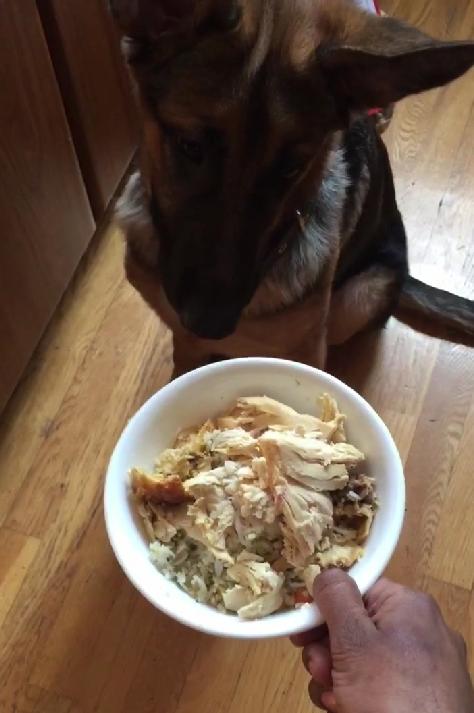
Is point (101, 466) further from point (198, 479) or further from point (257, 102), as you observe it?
point (257, 102)

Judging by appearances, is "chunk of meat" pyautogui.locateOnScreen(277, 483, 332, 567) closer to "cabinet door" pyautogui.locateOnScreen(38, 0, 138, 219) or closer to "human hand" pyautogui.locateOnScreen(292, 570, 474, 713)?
"human hand" pyautogui.locateOnScreen(292, 570, 474, 713)

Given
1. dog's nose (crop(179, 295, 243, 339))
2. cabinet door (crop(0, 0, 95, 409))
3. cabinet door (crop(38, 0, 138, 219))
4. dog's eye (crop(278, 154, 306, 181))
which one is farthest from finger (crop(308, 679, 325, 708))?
cabinet door (crop(38, 0, 138, 219))

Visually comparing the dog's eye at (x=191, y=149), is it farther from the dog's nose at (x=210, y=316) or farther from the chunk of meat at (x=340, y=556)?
the chunk of meat at (x=340, y=556)

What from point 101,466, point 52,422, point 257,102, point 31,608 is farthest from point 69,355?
point 257,102

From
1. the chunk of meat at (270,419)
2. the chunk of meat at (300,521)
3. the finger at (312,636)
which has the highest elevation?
the chunk of meat at (270,419)

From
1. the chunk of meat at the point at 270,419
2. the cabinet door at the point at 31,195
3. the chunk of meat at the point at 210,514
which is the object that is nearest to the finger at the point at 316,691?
the chunk of meat at the point at 210,514

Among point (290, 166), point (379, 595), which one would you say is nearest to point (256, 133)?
point (290, 166)
